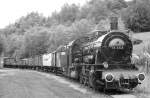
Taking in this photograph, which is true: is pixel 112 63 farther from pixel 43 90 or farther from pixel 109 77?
pixel 43 90

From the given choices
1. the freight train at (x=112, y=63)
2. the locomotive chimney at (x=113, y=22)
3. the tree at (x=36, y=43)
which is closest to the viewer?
the freight train at (x=112, y=63)

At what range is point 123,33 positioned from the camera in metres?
15.8

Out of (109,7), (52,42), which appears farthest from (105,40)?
(109,7)

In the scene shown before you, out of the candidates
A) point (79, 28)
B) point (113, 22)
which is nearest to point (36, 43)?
point (79, 28)

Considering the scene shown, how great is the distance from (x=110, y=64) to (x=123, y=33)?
199 cm

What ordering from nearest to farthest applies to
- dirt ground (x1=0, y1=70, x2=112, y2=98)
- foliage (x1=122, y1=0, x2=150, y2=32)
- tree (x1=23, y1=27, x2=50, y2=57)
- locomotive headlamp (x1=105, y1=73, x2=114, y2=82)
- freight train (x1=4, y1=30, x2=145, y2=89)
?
dirt ground (x1=0, y1=70, x2=112, y2=98) → locomotive headlamp (x1=105, y1=73, x2=114, y2=82) → freight train (x1=4, y1=30, x2=145, y2=89) → foliage (x1=122, y1=0, x2=150, y2=32) → tree (x1=23, y1=27, x2=50, y2=57)

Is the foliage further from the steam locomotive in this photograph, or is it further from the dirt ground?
the steam locomotive

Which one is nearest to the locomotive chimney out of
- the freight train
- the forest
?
the freight train

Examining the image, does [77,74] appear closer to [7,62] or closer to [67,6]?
[7,62]

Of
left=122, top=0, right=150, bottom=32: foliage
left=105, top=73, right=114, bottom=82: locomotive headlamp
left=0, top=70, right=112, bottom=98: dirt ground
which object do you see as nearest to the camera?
left=0, top=70, right=112, bottom=98: dirt ground

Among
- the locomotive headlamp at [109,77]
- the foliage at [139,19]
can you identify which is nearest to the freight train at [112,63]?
the locomotive headlamp at [109,77]

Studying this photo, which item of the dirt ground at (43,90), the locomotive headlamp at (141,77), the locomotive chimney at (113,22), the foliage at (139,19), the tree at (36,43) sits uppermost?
the foliage at (139,19)

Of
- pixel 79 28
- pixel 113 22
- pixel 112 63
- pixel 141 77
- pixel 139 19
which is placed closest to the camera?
pixel 141 77

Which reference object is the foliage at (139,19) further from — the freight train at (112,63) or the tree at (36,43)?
the freight train at (112,63)
